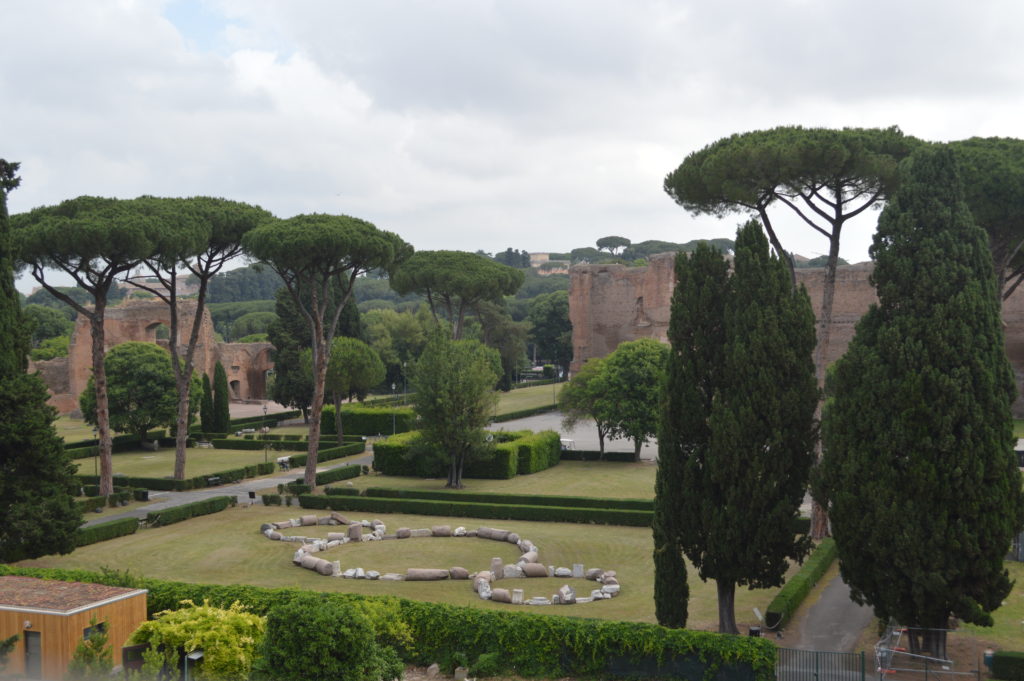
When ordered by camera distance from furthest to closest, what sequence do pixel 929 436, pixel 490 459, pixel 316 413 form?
1. pixel 490 459
2. pixel 316 413
3. pixel 929 436

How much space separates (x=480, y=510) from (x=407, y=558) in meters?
5.12

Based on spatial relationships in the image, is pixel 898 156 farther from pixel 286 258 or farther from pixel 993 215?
pixel 286 258

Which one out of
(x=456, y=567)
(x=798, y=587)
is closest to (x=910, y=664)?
(x=798, y=587)

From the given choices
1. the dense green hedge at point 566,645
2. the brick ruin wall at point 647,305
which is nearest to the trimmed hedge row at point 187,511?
the dense green hedge at point 566,645

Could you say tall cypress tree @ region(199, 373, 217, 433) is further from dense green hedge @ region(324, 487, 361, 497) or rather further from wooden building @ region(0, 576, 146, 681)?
wooden building @ region(0, 576, 146, 681)

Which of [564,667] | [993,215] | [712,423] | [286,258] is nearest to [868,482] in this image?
[712,423]

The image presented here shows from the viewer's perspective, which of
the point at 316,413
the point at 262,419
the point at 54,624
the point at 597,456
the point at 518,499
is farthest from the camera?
the point at 262,419

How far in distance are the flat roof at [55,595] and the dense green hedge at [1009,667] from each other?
1315cm

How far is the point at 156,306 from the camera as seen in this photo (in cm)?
6022

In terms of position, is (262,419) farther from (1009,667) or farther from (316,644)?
(1009,667)

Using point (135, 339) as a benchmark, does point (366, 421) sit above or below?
below

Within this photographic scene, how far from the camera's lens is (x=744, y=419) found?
50.5 feet

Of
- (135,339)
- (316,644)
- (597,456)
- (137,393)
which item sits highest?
(135,339)

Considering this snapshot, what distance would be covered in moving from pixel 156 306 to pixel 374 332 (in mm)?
16262
